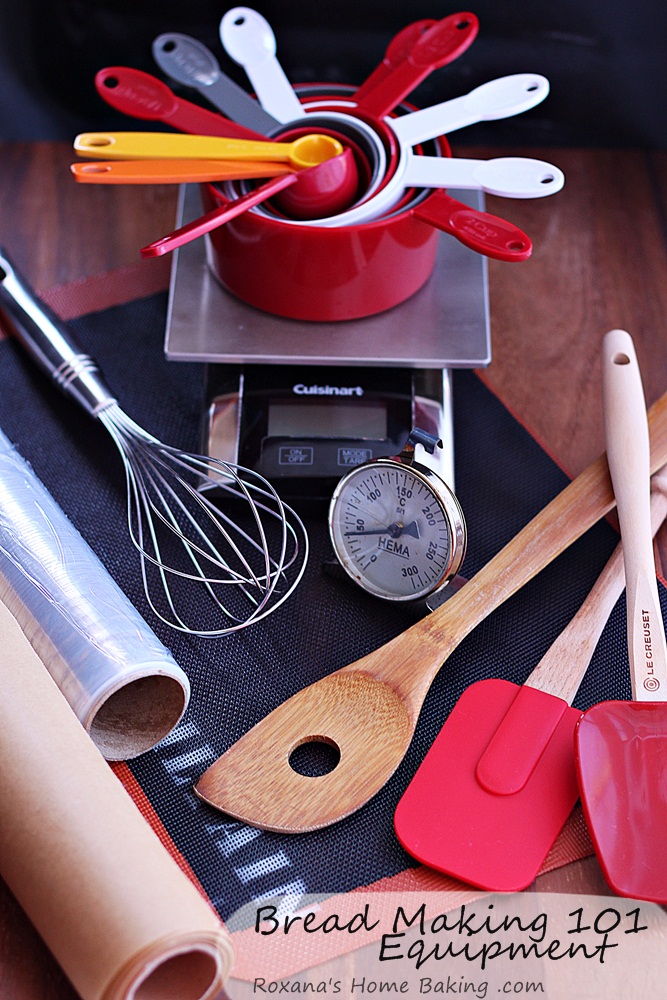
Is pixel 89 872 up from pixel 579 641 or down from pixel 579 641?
up

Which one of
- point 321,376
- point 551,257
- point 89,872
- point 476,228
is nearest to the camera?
point 89,872

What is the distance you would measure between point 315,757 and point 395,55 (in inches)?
22.4

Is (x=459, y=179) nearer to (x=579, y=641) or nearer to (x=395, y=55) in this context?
(x=395, y=55)

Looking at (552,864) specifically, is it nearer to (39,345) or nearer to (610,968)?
(610,968)

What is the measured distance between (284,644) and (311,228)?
296 mm

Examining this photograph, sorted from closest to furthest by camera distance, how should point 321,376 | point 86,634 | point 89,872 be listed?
point 89,872
point 86,634
point 321,376

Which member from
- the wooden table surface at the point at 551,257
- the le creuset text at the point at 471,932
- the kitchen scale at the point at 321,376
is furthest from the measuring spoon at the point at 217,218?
the le creuset text at the point at 471,932

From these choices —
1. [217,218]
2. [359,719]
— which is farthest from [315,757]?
[217,218]

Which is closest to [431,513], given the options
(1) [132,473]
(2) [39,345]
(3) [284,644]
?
(3) [284,644]

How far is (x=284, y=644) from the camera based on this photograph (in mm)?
701

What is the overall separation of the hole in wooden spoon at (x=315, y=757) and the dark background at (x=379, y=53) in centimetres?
70

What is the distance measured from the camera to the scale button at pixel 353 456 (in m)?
0.75

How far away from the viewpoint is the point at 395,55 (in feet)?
2.68

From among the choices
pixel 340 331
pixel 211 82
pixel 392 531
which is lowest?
pixel 392 531
